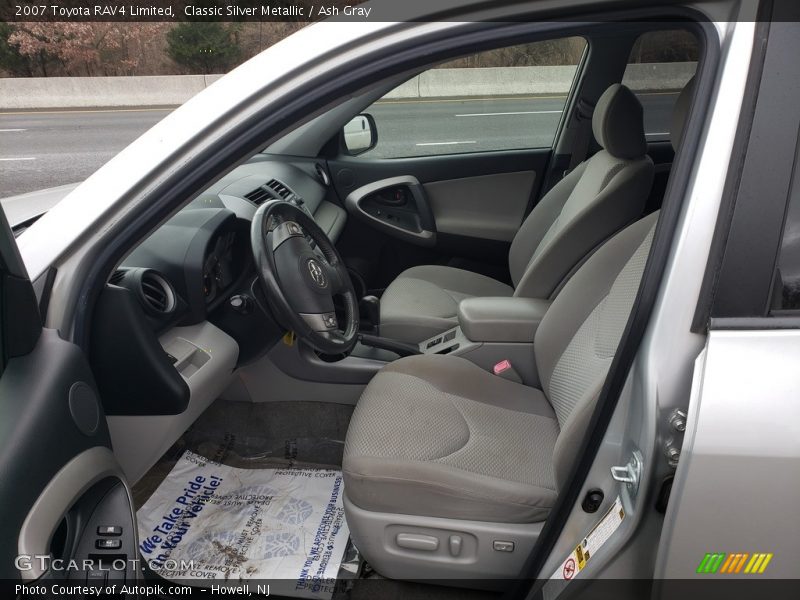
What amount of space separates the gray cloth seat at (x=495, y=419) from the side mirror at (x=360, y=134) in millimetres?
1562

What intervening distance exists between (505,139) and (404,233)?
0.77 metres

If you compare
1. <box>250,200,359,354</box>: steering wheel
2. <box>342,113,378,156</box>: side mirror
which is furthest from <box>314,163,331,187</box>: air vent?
<box>250,200,359,354</box>: steering wheel

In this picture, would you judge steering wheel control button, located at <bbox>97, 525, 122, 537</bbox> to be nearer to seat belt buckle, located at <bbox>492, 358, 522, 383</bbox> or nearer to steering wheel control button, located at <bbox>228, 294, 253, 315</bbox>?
steering wheel control button, located at <bbox>228, 294, 253, 315</bbox>

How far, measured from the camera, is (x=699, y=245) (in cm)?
95

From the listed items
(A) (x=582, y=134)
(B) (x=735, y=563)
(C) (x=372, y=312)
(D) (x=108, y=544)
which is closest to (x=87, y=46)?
(A) (x=582, y=134)

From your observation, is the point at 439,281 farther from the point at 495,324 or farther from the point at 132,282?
the point at 132,282

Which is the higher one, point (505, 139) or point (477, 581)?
point (505, 139)

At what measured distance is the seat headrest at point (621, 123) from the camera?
80.4 inches

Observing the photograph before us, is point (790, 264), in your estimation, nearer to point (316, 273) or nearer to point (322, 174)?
point (316, 273)

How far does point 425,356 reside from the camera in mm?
1962

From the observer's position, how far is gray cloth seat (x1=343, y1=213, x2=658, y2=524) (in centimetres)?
141

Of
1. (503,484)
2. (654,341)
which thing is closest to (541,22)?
(654,341)

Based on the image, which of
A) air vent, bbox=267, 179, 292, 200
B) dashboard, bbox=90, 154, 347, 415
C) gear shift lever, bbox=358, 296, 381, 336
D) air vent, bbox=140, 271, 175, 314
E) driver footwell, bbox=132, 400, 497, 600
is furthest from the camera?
air vent, bbox=267, 179, 292, 200

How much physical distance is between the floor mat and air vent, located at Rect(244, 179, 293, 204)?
928 mm
